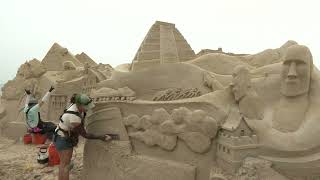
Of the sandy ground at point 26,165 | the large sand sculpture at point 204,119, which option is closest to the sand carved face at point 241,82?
the large sand sculpture at point 204,119

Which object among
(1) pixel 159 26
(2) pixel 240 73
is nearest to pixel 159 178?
(2) pixel 240 73

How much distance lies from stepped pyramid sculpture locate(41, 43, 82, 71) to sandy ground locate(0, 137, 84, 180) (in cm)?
293

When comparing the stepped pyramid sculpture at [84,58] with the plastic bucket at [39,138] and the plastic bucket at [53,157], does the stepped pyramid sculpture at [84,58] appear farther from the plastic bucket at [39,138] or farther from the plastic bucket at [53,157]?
the plastic bucket at [53,157]

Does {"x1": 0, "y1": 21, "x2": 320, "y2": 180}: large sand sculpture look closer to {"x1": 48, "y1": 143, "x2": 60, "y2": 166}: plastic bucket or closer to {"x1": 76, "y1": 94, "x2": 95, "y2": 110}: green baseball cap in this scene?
{"x1": 76, "y1": 94, "x2": 95, "y2": 110}: green baseball cap

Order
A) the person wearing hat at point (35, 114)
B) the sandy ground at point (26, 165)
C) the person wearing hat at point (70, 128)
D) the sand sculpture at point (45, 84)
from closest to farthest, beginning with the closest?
the person wearing hat at point (70, 128), the sandy ground at point (26, 165), the person wearing hat at point (35, 114), the sand sculpture at point (45, 84)

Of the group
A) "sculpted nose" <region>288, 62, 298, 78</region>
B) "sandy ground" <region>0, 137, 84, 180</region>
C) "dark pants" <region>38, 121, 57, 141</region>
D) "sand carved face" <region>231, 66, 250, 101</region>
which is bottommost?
"sandy ground" <region>0, 137, 84, 180</region>

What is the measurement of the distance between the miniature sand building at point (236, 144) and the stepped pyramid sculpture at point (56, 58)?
27.3ft

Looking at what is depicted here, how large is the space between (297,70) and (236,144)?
49.6 inches

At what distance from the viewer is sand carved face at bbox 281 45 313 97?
4193 millimetres

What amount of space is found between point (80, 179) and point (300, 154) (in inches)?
146

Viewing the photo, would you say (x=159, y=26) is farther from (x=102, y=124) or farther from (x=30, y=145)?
(x=30, y=145)

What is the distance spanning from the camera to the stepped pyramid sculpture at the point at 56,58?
1115 cm

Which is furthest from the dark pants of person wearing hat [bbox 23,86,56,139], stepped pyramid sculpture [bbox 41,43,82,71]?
stepped pyramid sculpture [bbox 41,43,82,71]

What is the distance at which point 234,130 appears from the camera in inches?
155
